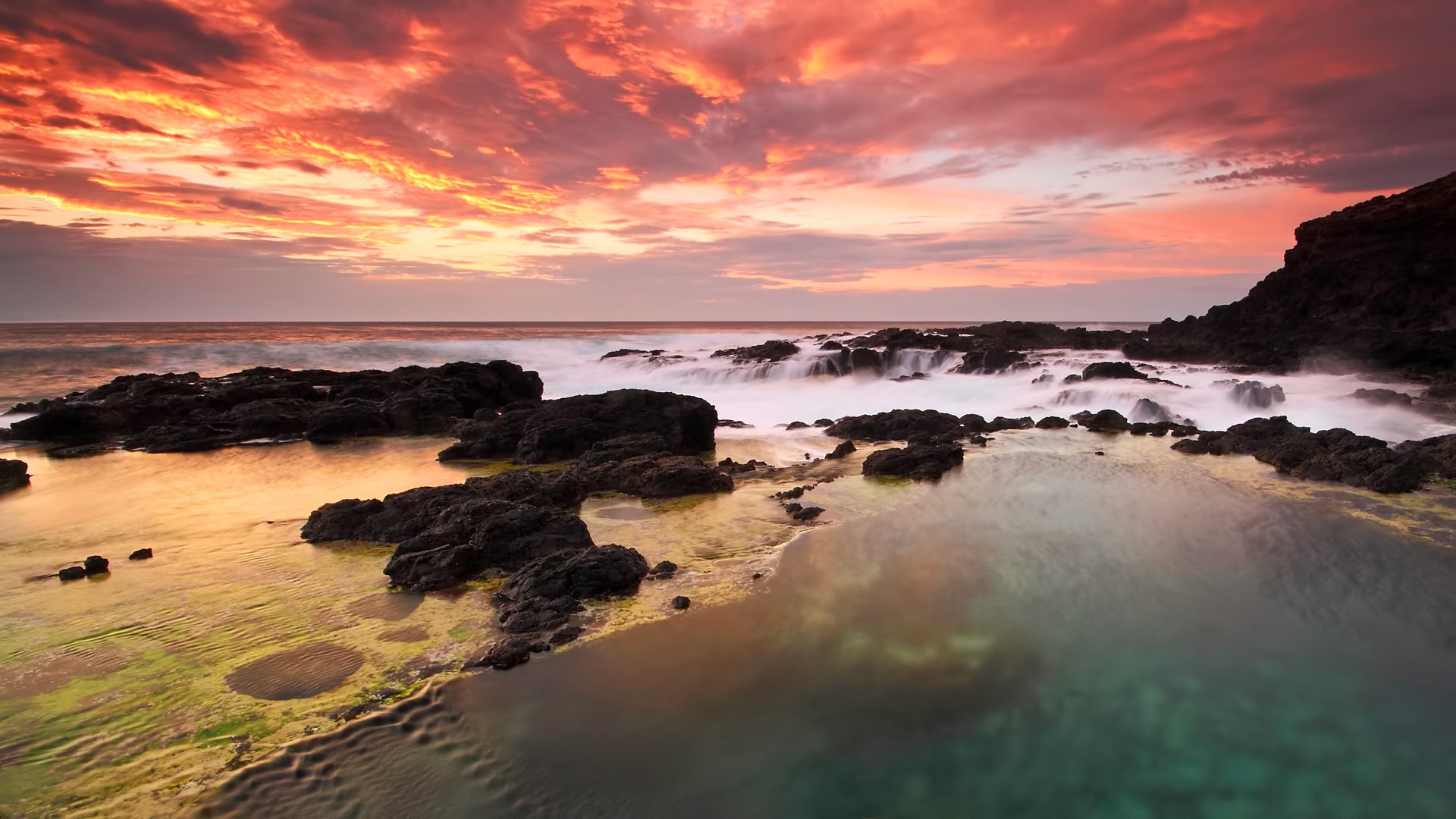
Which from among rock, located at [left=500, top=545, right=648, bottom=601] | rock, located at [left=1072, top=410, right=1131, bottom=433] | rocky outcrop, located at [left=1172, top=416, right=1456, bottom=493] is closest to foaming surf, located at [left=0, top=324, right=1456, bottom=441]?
rock, located at [left=1072, top=410, right=1131, bottom=433]

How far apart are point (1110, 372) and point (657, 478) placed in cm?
2058

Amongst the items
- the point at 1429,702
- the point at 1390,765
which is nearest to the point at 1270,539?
the point at 1429,702

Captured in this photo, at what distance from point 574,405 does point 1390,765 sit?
1456cm

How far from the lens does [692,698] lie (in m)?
5.61

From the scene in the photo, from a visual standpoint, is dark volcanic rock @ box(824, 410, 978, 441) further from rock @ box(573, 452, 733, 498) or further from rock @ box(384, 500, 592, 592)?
rock @ box(384, 500, 592, 592)

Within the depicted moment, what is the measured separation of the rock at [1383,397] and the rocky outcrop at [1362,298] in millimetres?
6244

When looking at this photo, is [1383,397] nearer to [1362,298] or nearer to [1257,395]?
[1257,395]

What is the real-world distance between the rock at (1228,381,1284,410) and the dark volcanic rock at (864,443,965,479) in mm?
14176

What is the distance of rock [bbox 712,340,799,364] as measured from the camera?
37.9 metres

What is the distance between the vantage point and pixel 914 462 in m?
13.7

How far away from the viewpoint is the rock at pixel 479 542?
26.2 feet

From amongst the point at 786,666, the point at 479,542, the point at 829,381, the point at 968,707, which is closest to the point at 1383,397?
the point at 829,381

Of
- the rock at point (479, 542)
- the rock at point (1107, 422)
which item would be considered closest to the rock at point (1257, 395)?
the rock at point (1107, 422)

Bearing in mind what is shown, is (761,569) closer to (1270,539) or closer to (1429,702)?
(1429,702)
